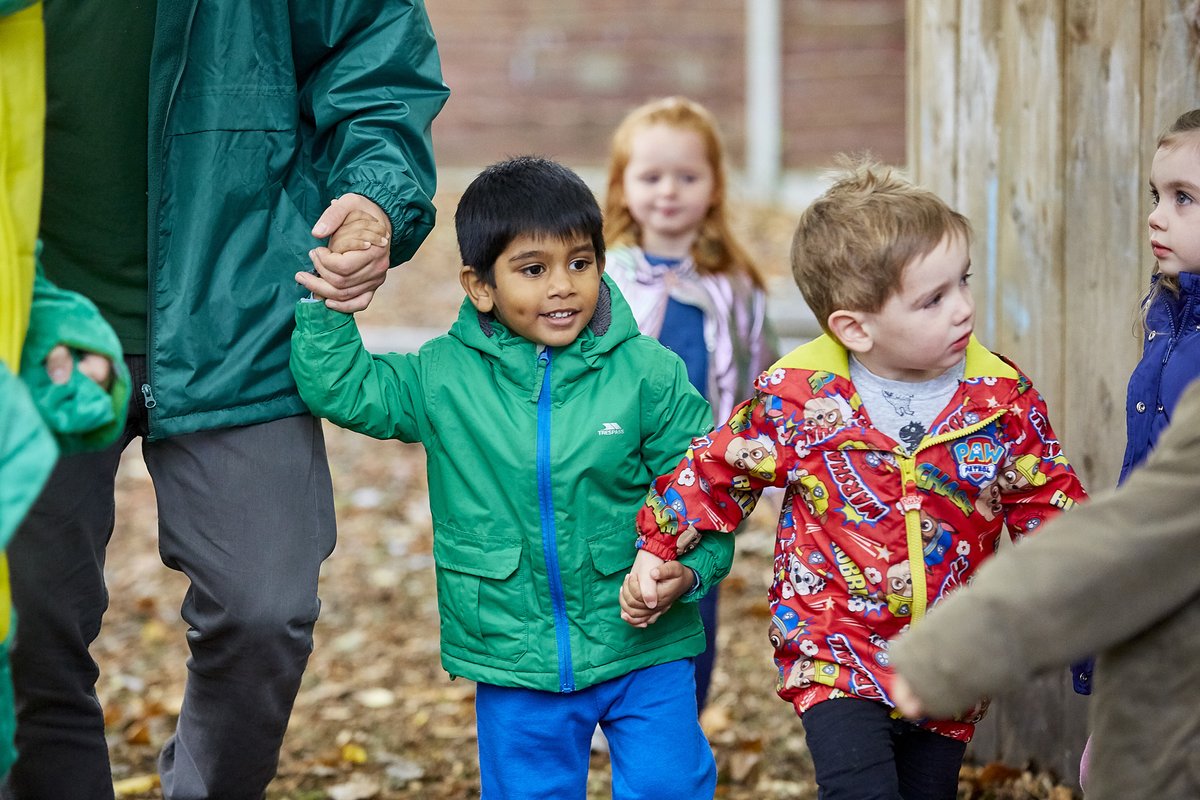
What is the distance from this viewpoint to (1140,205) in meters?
4.02

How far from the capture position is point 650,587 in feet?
Answer: 11.1

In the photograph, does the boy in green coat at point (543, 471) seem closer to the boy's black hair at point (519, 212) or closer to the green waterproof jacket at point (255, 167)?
the boy's black hair at point (519, 212)

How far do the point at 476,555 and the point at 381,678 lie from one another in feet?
8.84

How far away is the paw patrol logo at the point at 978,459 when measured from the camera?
3.25m

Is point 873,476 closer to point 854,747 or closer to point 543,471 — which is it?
point 854,747

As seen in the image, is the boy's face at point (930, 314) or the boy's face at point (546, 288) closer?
the boy's face at point (930, 314)

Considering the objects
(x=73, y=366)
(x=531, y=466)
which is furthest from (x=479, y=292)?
(x=73, y=366)

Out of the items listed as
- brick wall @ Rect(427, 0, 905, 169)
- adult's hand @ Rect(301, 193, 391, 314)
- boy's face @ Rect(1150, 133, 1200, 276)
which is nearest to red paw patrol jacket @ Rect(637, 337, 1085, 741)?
boy's face @ Rect(1150, 133, 1200, 276)

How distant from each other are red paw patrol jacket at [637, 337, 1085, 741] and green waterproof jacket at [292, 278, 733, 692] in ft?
0.52

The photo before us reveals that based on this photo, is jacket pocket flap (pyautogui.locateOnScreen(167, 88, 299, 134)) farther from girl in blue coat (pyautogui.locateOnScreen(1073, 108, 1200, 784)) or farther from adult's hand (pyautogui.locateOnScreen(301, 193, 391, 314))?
girl in blue coat (pyautogui.locateOnScreen(1073, 108, 1200, 784))

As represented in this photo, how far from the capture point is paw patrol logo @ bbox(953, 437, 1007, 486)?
128 inches

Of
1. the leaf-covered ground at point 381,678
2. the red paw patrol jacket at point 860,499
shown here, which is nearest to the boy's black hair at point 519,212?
the red paw patrol jacket at point 860,499

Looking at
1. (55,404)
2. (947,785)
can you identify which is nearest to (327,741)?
(947,785)

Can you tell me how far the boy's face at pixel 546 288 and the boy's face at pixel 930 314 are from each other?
0.67m
